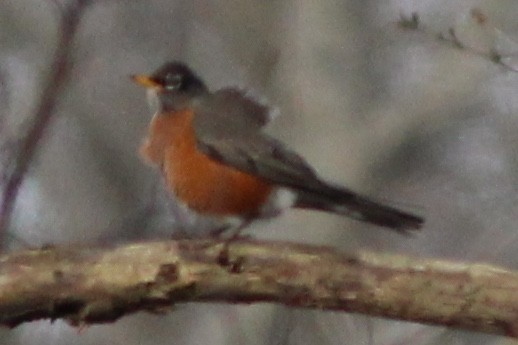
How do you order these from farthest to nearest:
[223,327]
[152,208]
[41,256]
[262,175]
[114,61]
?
1. [114,61]
2. [223,327]
3. [152,208]
4. [262,175]
5. [41,256]

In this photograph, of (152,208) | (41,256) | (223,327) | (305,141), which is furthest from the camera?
(305,141)

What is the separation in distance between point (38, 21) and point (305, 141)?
76.9 inches

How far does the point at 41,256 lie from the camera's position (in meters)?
2.84

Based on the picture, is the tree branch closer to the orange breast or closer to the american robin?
the american robin

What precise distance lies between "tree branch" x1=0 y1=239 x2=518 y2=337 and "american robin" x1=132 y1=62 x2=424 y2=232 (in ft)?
1.11

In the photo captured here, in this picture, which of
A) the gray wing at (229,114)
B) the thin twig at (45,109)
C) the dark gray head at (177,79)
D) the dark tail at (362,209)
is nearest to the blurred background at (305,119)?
the dark gray head at (177,79)

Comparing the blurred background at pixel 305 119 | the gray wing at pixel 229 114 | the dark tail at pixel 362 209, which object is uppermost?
the blurred background at pixel 305 119

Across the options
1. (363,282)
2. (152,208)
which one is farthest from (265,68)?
(363,282)

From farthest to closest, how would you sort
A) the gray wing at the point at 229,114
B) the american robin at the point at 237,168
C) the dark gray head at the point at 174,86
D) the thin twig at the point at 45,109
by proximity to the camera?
the dark gray head at the point at 174,86 → the gray wing at the point at 229,114 → the american robin at the point at 237,168 → the thin twig at the point at 45,109

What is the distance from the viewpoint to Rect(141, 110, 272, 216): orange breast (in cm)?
348

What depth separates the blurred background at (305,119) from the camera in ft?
17.9

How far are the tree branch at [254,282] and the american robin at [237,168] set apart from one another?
0.34m

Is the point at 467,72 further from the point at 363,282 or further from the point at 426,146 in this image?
the point at 363,282

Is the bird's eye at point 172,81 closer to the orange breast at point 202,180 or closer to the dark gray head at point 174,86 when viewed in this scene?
the dark gray head at point 174,86
